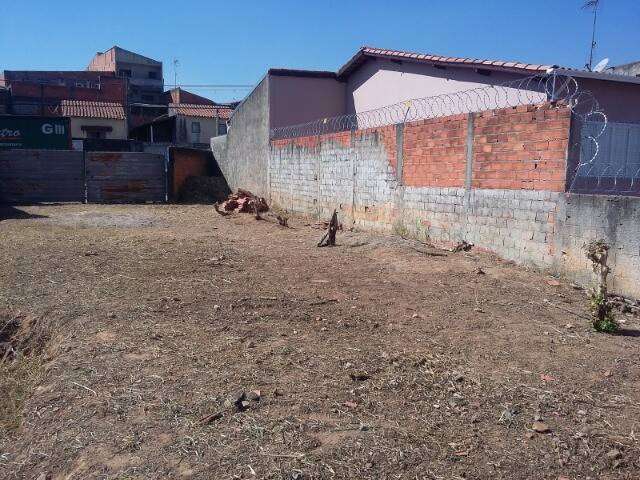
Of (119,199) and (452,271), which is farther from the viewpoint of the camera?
(119,199)

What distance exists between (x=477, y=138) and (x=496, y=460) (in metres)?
5.83

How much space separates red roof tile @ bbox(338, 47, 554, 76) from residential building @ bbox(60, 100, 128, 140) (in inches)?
1019

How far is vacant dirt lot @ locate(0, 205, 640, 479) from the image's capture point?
8.75 ft

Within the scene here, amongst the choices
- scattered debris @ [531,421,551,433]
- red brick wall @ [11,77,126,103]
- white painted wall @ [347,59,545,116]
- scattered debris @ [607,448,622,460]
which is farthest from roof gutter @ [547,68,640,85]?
red brick wall @ [11,77,126,103]

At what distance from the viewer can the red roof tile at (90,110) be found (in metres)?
37.2

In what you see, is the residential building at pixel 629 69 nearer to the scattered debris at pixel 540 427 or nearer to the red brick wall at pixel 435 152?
the red brick wall at pixel 435 152

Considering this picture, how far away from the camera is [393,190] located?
32.1 ft

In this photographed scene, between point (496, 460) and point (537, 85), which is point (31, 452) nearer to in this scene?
point (496, 460)

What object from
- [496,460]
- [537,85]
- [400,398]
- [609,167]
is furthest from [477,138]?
[496,460]

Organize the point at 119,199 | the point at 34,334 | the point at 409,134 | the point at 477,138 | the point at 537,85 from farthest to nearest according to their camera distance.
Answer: the point at 119,199 → the point at 537,85 → the point at 409,134 → the point at 477,138 → the point at 34,334

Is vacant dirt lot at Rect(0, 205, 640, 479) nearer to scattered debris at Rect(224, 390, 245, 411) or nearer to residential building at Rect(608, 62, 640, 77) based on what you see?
scattered debris at Rect(224, 390, 245, 411)

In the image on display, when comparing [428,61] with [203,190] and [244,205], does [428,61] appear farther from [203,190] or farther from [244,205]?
[203,190]

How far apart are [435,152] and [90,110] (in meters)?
35.1

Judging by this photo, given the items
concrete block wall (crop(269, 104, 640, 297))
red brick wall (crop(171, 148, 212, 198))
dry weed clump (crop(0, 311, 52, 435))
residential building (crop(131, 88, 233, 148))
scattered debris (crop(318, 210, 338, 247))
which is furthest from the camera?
residential building (crop(131, 88, 233, 148))
